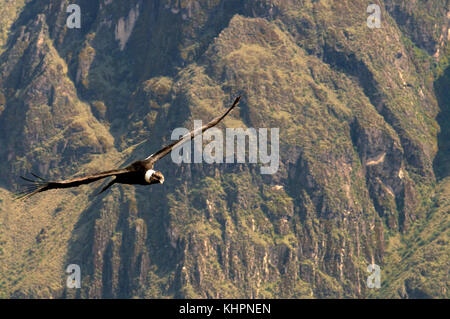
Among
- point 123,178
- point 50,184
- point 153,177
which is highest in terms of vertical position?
point 123,178

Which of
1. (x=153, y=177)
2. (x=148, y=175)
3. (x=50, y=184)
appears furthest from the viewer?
(x=148, y=175)

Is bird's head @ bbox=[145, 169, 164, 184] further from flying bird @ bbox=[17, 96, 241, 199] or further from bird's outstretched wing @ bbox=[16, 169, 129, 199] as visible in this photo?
bird's outstretched wing @ bbox=[16, 169, 129, 199]

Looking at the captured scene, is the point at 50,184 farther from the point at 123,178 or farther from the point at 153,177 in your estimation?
the point at 153,177

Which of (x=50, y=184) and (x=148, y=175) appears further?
(x=148, y=175)

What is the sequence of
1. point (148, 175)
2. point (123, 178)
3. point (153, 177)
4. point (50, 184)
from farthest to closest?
1. point (123, 178)
2. point (148, 175)
3. point (153, 177)
4. point (50, 184)

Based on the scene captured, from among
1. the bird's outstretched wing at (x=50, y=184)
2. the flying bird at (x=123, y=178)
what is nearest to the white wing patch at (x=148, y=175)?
the flying bird at (x=123, y=178)

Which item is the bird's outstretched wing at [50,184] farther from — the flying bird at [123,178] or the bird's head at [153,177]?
the bird's head at [153,177]

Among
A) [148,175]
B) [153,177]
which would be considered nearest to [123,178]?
[148,175]
